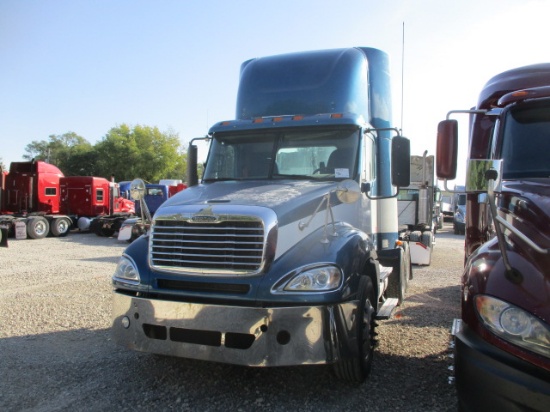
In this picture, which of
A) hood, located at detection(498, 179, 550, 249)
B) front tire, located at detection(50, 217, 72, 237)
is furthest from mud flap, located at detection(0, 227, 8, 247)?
hood, located at detection(498, 179, 550, 249)

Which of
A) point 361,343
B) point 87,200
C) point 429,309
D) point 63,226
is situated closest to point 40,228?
point 63,226

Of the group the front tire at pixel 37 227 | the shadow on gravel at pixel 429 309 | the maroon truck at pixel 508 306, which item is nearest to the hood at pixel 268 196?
the maroon truck at pixel 508 306

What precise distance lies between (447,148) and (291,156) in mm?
1611

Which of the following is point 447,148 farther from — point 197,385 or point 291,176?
point 197,385

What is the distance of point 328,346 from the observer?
3.37 meters

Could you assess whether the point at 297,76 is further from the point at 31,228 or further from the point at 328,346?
the point at 31,228

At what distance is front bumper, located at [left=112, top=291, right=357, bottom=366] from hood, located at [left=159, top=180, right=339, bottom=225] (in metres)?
0.83

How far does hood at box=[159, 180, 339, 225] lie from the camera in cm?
391

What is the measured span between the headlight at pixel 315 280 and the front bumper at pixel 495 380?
1.03 meters

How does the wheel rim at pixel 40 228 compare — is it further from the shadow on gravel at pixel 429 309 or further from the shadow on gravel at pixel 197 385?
the shadow on gravel at pixel 429 309

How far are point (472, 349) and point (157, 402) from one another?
2.48 metres

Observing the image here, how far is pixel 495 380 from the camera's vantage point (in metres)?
2.40

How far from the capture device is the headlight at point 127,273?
13.0ft

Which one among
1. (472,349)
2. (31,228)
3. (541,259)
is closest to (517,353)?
(472,349)
